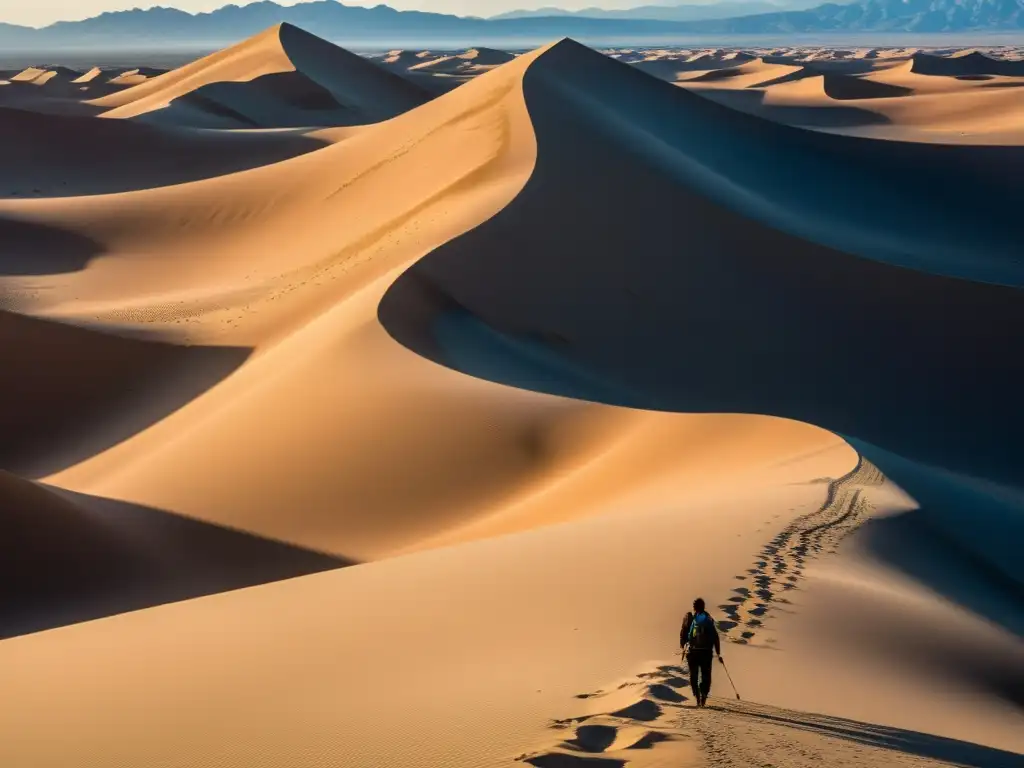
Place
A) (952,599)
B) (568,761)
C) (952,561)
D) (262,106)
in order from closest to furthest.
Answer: (568,761), (952,599), (952,561), (262,106)

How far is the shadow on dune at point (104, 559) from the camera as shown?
346 inches

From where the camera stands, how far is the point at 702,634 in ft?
16.5

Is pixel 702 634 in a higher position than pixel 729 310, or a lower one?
higher

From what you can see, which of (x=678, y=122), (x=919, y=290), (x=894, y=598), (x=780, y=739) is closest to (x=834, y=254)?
(x=919, y=290)

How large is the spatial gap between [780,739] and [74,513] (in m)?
6.68

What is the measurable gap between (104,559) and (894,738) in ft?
20.9

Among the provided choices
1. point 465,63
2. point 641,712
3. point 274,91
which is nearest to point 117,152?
point 274,91

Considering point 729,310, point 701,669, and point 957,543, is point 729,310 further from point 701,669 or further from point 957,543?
point 701,669

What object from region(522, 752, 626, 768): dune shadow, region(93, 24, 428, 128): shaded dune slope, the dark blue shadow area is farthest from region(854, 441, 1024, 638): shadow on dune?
region(93, 24, 428, 128): shaded dune slope

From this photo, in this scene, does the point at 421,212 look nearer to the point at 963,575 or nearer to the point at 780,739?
the point at 963,575

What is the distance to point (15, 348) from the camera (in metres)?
16.2

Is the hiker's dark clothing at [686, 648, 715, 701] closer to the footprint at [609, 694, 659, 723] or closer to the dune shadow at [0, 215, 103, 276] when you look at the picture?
the footprint at [609, 694, 659, 723]

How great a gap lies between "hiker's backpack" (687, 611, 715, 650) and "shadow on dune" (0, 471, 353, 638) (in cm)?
507

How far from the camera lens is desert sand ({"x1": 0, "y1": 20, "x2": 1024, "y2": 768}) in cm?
532
